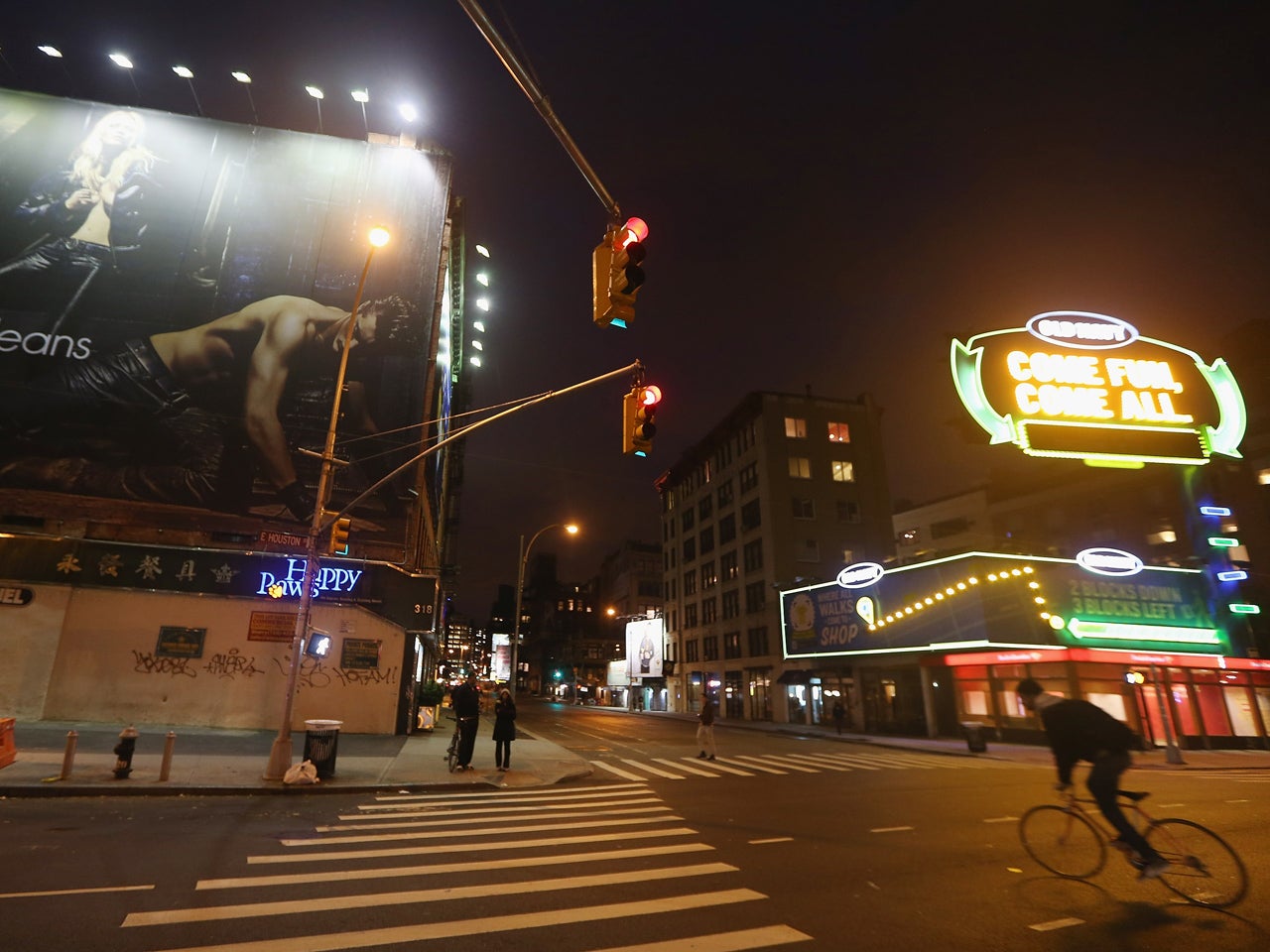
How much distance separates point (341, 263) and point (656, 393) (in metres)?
24.8

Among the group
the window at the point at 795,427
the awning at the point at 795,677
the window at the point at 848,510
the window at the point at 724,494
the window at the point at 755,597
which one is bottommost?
the awning at the point at 795,677

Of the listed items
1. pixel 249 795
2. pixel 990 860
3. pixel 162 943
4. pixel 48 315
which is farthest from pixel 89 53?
pixel 990 860

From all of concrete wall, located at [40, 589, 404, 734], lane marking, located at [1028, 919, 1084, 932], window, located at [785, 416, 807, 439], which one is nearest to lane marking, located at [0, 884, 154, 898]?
lane marking, located at [1028, 919, 1084, 932]

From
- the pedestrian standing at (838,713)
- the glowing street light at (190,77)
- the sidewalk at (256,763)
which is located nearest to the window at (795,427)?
the pedestrian standing at (838,713)

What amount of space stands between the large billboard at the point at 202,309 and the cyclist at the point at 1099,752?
23.2 m

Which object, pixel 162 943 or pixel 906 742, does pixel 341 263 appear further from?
pixel 906 742

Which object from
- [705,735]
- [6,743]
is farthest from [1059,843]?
[6,743]

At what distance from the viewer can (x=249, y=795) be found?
12047 millimetres

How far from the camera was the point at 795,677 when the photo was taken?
44031mm

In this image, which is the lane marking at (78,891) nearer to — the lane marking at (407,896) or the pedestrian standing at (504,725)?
the lane marking at (407,896)

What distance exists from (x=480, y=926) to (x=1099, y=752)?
6339mm

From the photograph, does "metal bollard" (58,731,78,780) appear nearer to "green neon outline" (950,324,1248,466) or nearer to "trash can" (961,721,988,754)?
"trash can" (961,721,988,754)

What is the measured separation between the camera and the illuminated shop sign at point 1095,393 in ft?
87.8

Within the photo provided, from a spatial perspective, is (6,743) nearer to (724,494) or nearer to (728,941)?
(728,941)
